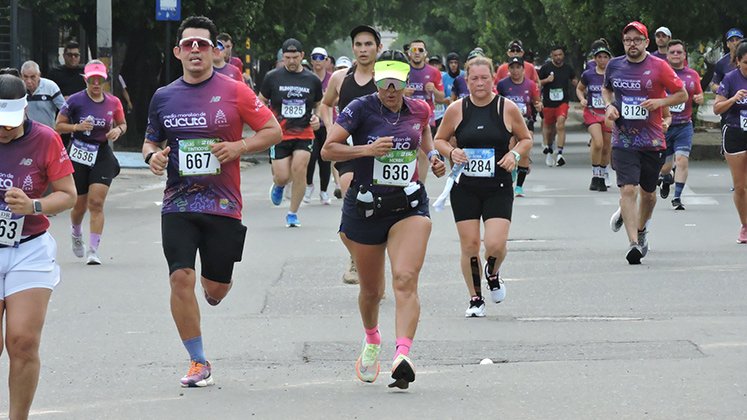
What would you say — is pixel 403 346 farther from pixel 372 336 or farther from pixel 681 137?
pixel 681 137

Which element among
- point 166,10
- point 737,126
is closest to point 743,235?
point 737,126

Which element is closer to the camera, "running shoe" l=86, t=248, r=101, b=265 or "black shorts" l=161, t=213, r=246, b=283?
"black shorts" l=161, t=213, r=246, b=283

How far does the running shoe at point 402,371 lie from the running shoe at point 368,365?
25 centimetres

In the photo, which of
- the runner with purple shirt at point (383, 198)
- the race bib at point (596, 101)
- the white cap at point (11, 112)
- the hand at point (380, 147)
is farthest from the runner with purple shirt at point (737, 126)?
the white cap at point (11, 112)

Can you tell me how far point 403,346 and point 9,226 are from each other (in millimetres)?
2206

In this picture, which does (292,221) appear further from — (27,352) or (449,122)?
(27,352)

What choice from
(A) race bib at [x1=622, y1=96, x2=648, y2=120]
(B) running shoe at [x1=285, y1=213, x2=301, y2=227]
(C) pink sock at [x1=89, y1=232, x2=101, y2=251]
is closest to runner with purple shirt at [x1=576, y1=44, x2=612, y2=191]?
(B) running shoe at [x1=285, y1=213, x2=301, y2=227]

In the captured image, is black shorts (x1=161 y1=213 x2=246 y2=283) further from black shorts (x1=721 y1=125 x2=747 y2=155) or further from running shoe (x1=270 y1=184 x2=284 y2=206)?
running shoe (x1=270 y1=184 x2=284 y2=206)

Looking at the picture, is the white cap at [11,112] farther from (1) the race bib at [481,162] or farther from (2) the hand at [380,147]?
(1) the race bib at [481,162]

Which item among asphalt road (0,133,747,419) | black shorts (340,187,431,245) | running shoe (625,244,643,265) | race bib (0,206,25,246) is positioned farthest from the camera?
running shoe (625,244,643,265)

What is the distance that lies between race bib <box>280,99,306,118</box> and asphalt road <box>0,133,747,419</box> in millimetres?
1531

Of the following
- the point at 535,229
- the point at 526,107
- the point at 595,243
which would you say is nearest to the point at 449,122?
the point at 595,243

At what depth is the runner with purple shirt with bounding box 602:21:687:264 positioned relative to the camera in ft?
46.0

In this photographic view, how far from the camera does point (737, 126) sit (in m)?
15.8
